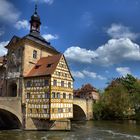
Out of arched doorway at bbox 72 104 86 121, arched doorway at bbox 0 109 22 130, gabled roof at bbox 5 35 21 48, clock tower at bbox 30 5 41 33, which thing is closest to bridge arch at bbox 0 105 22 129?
arched doorway at bbox 0 109 22 130

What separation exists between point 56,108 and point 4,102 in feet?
20.5

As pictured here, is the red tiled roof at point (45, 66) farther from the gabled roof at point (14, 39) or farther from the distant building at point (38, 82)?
the gabled roof at point (14, 39)

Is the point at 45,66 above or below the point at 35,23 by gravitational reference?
below

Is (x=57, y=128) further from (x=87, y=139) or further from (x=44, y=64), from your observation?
(x=44, y=64)

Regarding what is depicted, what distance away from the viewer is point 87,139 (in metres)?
24.4

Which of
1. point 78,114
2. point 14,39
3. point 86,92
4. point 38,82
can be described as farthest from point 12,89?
point 86,92

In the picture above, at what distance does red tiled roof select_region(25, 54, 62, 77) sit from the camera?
3124 centimetres

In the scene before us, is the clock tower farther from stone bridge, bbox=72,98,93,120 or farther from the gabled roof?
stone bridge, bbox=72,98,93,120

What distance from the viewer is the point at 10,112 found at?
97.1 ft

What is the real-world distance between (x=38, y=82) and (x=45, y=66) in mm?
2448

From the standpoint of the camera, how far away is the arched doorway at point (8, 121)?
102 ft

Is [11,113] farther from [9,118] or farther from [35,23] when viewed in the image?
[35,23]

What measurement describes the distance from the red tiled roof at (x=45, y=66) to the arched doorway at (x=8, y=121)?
560 cm

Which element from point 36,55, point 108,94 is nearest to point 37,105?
point 36,55
